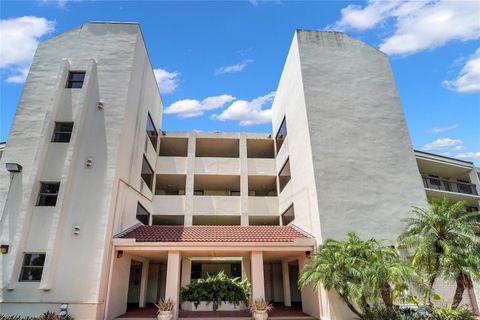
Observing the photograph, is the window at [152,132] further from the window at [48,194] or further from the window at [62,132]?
the window at [48,194]

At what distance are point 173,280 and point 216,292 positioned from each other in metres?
2.80

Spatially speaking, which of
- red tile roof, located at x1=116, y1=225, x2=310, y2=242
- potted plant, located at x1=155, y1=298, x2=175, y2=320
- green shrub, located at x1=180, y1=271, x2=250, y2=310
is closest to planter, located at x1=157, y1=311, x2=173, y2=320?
potted plant, located at x1=155, y1=298, x2=175, y2=320

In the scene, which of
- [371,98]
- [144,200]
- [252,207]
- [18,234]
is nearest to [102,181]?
[18,234]

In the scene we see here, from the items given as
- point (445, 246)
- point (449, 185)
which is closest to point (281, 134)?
point (445, 246)

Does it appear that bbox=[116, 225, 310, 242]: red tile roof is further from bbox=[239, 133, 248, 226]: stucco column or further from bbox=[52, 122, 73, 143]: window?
bbox=[52, 122, 73, 143]: window

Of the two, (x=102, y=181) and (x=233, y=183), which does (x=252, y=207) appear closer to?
(x=233, y=183)

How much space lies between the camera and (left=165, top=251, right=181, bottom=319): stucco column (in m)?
13.3

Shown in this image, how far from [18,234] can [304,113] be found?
52.9 feet

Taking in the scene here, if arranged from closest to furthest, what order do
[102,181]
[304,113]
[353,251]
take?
1. [353,251]
2. [102,181]
3. [304,113]

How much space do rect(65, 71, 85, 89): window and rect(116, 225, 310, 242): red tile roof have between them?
9067 mm

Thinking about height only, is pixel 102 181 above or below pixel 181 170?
below

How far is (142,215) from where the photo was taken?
19.0m

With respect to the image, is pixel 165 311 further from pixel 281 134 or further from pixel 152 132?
pixel 281 134

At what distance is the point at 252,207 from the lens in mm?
21562
